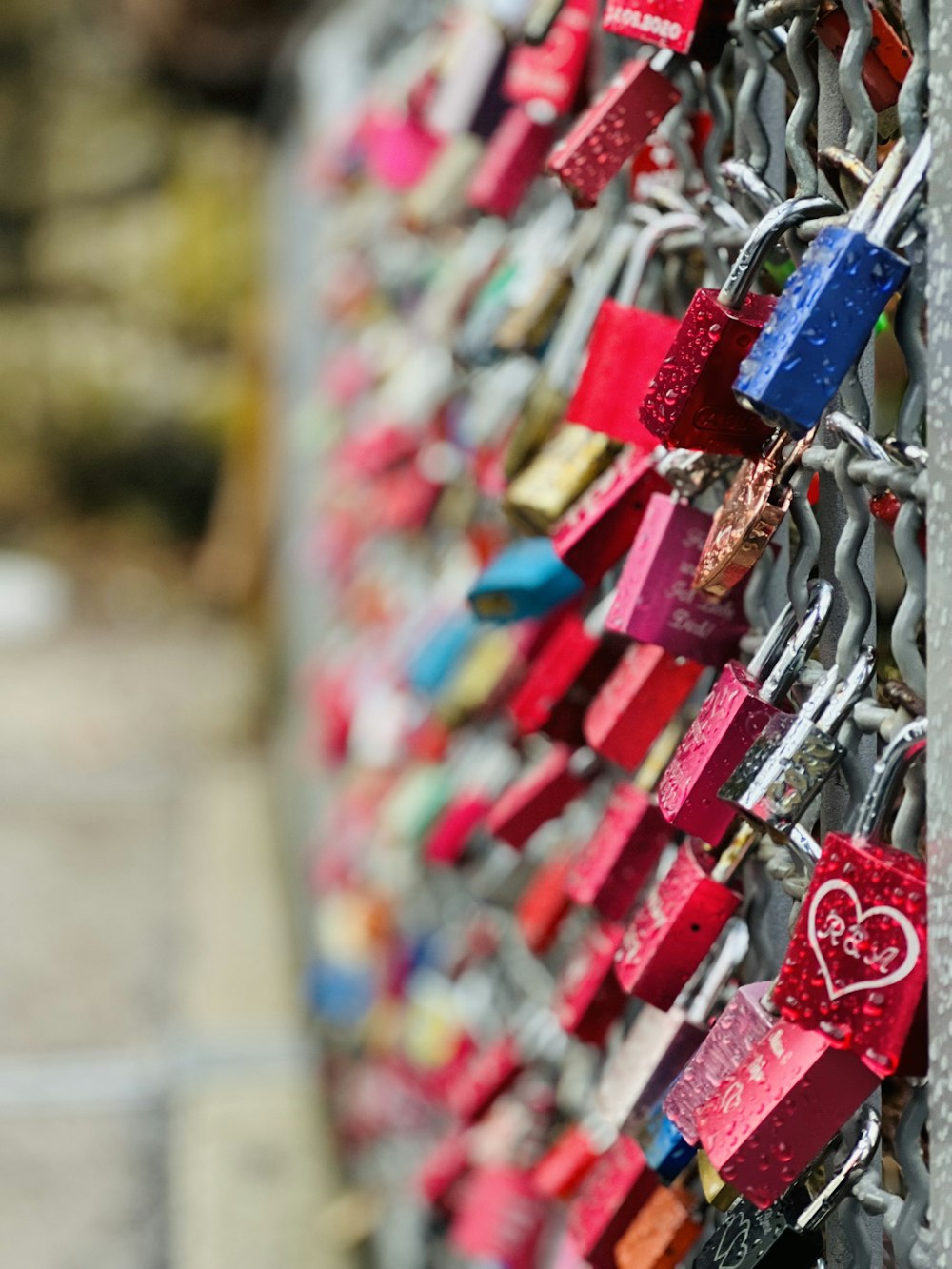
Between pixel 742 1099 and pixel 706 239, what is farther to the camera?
pixel 706 239

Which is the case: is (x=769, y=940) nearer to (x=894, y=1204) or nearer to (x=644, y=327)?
(x=894, y=1204)

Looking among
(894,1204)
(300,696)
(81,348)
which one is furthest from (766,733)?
(81,348)

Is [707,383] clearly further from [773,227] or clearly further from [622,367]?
[622,367]

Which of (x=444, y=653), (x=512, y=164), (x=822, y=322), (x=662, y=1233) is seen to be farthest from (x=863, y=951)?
(x=444, y=653)

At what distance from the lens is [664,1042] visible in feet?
2.71

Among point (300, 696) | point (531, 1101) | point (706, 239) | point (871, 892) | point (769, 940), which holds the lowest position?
point (300, 696)

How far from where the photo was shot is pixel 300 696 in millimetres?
3561

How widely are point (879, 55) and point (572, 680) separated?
1.38 feet

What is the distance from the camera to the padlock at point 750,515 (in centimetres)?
63

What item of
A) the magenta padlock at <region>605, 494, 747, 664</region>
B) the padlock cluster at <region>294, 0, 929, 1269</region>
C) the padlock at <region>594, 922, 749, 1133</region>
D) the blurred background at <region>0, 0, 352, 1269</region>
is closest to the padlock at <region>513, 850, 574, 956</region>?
the padlock cluster at <region>294, 0, 929, 1269</region>

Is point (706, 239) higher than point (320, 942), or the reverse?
point (706, 239)

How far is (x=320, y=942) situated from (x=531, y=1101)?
1.24 m

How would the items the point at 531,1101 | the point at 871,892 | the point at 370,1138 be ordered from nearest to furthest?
1. the point at 871,892
2. the point at 531,1101
3. the point at 370,1138

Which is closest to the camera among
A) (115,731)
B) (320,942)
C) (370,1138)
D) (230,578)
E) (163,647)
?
(370,1138)
